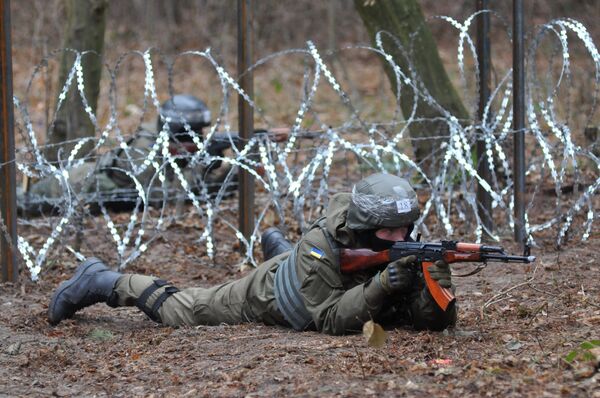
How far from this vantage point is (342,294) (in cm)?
471

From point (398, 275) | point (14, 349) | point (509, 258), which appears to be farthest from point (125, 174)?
point (509, 258)

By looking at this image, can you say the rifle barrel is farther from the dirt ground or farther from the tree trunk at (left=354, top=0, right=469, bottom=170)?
the tree trunk at (left=354, top=0, right=469, bottom=170)

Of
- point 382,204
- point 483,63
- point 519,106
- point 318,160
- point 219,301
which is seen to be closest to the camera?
point 382,204

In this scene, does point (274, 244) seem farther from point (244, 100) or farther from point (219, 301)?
point (244, 100)

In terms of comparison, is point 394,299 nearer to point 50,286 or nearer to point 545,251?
point 545,251

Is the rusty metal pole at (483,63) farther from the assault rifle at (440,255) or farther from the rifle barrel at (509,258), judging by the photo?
the rifle barrel at (509,258)

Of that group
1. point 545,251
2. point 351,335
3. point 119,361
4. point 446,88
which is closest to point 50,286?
point 119,361

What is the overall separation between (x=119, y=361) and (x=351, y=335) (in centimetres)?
108

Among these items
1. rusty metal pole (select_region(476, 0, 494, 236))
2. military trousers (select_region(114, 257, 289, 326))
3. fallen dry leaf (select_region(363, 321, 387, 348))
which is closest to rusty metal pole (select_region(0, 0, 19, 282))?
military trousers (select_region(114, 257, 289, 326))

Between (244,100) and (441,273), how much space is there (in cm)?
278

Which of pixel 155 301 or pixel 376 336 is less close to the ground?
pixel 376 336

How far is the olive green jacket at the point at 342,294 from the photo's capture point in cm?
447

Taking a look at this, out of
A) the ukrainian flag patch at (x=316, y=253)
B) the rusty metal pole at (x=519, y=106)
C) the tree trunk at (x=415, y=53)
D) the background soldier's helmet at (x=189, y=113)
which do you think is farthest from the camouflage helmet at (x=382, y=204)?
the background soldier's helmet at (x=189, y=113)

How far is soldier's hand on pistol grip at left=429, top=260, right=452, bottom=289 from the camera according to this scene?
4.33 meters
